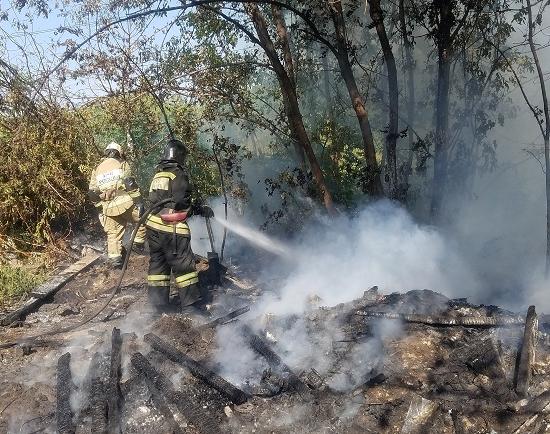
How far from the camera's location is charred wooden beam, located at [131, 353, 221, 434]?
3404mm

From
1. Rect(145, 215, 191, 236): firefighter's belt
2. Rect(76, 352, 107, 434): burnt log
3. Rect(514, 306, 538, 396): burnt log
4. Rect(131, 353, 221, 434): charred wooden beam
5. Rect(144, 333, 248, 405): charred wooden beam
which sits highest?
Rect(514, 306, 538, 396): burnt log

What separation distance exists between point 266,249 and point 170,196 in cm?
328

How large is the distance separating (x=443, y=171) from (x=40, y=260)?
659 cm

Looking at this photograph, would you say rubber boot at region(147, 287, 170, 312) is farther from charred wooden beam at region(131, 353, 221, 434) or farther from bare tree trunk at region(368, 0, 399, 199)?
bare tree trunk at region(368, 0, 399, 199)

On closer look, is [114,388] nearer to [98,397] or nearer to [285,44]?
[98,397]

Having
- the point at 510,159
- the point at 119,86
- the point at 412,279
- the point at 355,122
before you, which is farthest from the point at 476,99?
the point at 119,86

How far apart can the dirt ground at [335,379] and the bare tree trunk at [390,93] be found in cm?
288

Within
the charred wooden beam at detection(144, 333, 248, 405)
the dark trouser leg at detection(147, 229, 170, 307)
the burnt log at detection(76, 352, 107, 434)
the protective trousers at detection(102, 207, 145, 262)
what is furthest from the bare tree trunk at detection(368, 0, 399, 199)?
the burnt log at detection(76, 352, 107, 434)

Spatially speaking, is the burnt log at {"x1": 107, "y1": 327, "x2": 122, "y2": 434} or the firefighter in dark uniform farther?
the firefighter in dark uniform

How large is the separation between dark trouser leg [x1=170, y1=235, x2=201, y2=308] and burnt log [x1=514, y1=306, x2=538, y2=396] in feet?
10.9

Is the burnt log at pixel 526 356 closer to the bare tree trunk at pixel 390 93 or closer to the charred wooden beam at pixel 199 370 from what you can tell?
the charred wooden beam at pixel 199 370

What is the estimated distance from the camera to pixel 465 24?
312 inches

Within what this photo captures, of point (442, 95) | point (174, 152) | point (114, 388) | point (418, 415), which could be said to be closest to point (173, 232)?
Answer: point (174, 152)

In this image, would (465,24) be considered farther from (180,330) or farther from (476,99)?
(180,330)
